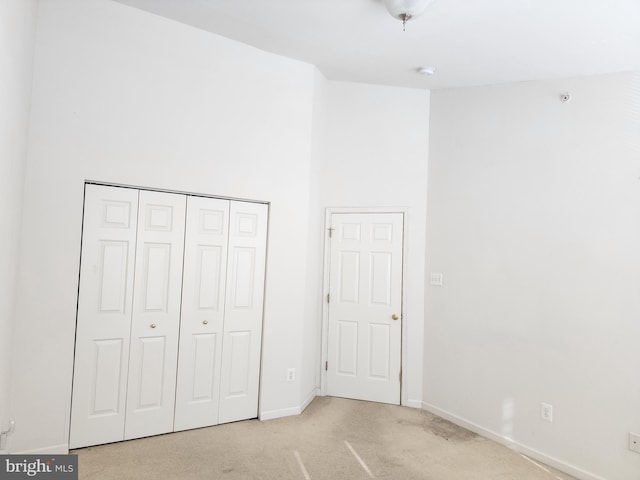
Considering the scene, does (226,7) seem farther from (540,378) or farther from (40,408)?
(540,378)

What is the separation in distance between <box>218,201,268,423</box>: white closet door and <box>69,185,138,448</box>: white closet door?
77 centimetres

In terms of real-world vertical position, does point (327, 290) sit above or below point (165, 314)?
above

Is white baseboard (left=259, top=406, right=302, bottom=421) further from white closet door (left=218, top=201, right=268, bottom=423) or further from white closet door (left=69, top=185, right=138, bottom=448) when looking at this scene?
white closet door (left=69, top=185, right=138, bottom=448)

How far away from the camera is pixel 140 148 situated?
2.99 m

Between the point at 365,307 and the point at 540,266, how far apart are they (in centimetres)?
163

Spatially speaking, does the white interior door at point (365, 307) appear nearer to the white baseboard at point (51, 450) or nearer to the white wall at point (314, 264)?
the white wall at point (314, 264)

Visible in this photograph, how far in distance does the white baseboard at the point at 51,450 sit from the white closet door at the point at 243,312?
109 centimetres

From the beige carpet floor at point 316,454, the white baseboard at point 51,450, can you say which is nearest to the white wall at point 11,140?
the white baseboard at point 51,450

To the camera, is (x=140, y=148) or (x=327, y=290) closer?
(x=140, y=148)

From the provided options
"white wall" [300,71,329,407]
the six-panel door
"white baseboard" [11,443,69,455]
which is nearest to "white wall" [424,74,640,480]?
"white wall" [300,71,329,407]

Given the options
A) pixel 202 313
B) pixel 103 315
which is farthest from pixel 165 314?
pixel 103 315

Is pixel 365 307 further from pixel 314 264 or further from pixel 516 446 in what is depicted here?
pixel 516 446

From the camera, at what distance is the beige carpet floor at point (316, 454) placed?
263 cm

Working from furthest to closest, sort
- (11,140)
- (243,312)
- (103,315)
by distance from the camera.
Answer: (243,312), (103,315), (11,140)
